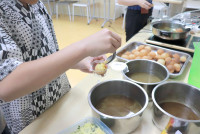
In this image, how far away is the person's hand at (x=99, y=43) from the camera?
1.85 feet

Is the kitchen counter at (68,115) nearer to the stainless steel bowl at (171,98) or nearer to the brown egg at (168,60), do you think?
the stainless steel bowl at (171,98)

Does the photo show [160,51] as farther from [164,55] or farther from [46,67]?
[46,67]

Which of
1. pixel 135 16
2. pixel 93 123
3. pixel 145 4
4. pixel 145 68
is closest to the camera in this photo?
pixel 93 123

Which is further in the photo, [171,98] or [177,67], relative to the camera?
[177,67]

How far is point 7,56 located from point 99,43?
288 millimetres

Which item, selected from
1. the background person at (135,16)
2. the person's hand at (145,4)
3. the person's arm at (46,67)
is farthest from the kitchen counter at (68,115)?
the background person at (135,16)

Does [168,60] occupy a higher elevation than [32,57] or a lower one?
lower

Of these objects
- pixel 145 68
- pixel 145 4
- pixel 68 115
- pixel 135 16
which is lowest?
pixel 68 115

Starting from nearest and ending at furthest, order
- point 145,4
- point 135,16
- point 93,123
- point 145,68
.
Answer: point 93,123
point 145,68
point 145,4
point 135,16

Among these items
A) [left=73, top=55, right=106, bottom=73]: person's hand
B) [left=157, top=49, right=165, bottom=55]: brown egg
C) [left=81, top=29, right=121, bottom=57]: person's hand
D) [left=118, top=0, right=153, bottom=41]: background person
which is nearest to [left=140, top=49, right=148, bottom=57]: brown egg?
[left=157, top=49, right=165, bottom=55]: brown egg

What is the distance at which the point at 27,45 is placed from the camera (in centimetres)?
69

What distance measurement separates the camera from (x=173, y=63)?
101 cm

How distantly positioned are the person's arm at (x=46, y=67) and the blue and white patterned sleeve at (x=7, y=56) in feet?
0.05

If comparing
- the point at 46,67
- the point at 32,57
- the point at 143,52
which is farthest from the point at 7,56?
the point at 143,52
